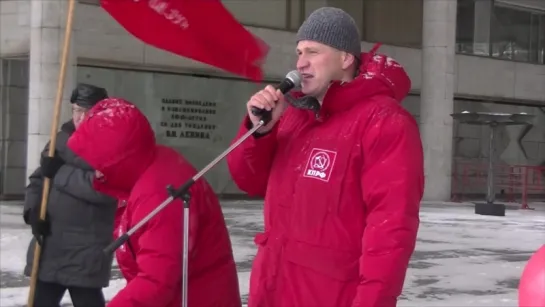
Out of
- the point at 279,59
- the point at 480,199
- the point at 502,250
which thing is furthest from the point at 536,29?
the point at 502,250

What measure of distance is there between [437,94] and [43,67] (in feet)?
36.8

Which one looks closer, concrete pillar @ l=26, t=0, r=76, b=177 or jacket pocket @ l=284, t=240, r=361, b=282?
jacket pocket @ l=284, t=240, r=361, b=282

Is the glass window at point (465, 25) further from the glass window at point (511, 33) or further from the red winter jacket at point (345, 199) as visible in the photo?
the red winter jacket at point (345, 199)

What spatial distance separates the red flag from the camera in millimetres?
3352

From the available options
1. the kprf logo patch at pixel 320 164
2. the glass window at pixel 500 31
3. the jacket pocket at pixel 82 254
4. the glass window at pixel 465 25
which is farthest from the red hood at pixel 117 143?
the glass window at pixel 465 25

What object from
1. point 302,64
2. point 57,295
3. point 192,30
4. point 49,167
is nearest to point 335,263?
point 302,64

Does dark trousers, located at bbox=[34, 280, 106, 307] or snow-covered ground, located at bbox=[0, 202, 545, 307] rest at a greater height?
dark trousers, located at bbox=[34, 280, 106, 307]

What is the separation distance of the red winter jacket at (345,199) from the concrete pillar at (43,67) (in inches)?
588

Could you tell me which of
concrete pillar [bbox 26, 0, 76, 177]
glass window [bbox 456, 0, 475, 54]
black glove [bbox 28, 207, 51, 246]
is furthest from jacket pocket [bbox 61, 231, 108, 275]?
glass window [bbox 456, 0, 475, 54]

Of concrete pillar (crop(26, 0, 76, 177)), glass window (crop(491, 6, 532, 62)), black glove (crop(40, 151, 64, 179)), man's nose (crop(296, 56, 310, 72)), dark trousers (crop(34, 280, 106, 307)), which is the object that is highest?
glass window (crop(491, 6, 532, 62))

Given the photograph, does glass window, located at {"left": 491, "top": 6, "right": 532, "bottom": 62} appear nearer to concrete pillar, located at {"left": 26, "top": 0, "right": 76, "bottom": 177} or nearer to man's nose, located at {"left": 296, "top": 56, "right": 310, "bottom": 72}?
concrete pillar, located at {"left": 26, "top": 0, "right": 76, "bottom": 177}

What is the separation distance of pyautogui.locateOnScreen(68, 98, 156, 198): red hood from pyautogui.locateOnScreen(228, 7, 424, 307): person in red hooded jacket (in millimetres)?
345

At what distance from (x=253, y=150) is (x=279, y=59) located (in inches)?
749

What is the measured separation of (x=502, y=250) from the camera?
39.9 ft
